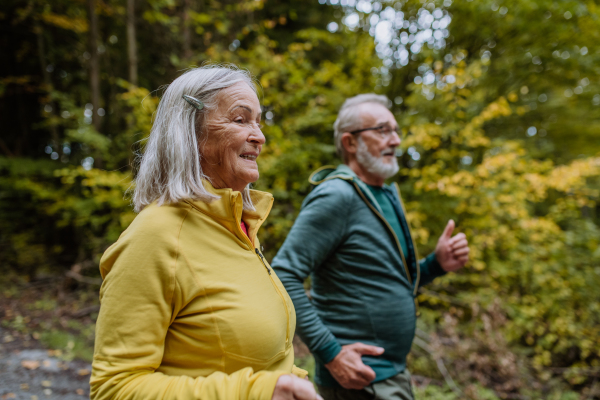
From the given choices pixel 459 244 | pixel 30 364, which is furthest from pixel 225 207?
pixel 30 364

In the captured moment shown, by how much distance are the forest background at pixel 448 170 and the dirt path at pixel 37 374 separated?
264mm

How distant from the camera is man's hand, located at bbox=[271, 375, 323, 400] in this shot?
0.81 m

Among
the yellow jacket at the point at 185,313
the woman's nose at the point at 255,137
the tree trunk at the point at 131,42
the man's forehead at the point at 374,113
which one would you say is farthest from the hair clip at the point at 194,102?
the tree trunk at the point at 131,42

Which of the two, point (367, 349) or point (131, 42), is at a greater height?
point (131, 42)

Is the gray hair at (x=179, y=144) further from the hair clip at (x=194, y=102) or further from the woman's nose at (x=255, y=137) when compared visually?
the woman's nose at (x=255, y=137)

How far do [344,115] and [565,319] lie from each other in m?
4.08

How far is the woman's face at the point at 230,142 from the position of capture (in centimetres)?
109

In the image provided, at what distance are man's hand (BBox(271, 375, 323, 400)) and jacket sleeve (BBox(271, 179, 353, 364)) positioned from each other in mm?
687

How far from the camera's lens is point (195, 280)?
2.84ft

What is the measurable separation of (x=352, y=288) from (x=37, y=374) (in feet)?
13.0

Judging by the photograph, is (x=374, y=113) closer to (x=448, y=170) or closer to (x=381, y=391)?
(x=381, y=391)

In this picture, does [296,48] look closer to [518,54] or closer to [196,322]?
[518,54]

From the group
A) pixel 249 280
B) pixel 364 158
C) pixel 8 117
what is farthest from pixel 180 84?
pixel 8 117

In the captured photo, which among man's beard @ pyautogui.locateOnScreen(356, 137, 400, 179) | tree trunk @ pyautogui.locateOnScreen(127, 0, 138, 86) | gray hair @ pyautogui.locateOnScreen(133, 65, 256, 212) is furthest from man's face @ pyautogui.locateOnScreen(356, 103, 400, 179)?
tree trunk @ pyautogui.locateOnScreen(127, 0, 138, 86)
